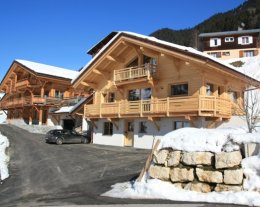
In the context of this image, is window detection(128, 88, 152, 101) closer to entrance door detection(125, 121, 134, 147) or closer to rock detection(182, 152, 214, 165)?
A: entrance door detection(125, 121, 134, 147)

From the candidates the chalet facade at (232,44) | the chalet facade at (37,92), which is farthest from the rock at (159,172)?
the chalet facade at (232,44)

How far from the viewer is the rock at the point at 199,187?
1077cm

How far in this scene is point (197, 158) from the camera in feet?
36.8

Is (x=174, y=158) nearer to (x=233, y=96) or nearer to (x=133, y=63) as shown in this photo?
(x=133, y=63)

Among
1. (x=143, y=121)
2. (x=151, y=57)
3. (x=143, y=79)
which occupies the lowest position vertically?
(x=143, y=121)

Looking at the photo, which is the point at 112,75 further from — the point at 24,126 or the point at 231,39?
the point at 231,39

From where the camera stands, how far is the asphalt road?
1209 cm

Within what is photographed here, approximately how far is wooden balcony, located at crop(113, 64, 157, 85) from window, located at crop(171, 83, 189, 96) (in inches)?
72.4

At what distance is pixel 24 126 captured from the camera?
46281 millimetres

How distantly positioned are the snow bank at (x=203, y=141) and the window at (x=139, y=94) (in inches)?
581

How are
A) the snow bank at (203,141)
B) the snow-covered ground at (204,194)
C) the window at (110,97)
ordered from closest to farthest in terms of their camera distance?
the snow-covered ground at (204,194) → the snow bank at (203,141) → the window at (110,97)

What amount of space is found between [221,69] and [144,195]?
45.3ft

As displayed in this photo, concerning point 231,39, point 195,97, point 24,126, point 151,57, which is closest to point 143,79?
point 151,57

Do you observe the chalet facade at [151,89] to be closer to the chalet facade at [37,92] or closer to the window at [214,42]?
the chalet facade at [37,92]
